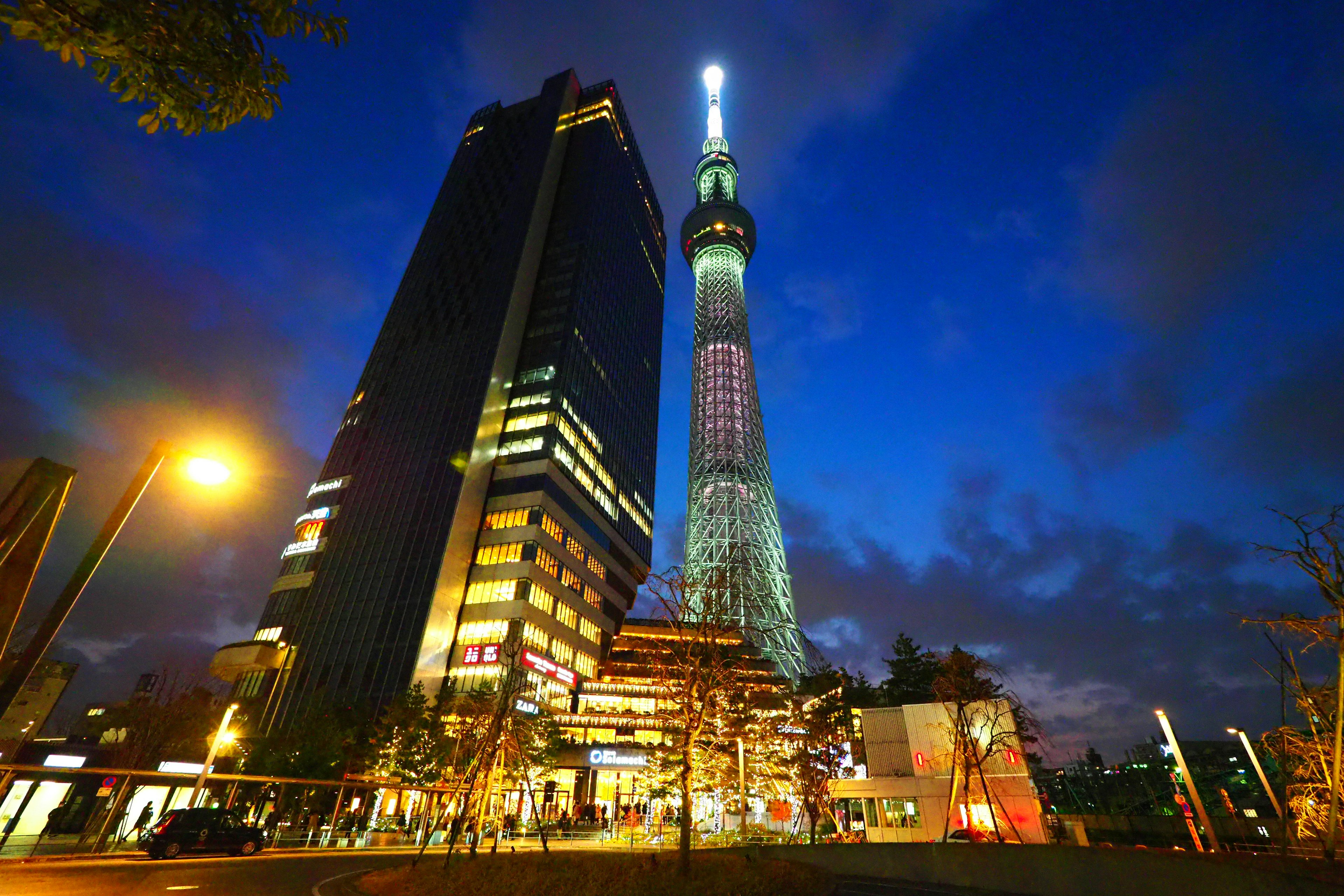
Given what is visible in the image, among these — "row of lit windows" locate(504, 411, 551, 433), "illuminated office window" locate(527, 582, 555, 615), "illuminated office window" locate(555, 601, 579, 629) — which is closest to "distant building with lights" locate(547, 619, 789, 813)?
"illuminated office window" locate(555, 601, 579, 629)

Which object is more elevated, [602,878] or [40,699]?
[40,699]

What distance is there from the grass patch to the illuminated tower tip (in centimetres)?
13940

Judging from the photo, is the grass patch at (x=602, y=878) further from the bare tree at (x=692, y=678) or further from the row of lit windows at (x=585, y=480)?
the row of lit windows at (x=585, y=480)

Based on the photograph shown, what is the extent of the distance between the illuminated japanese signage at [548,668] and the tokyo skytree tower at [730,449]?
17972 mm

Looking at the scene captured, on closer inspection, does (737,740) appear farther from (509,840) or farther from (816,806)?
(509,840)

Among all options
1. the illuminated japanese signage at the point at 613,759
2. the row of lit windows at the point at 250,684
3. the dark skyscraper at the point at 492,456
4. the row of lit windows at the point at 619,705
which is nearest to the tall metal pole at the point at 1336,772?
the illuminated japanese signage at the point at 613,759

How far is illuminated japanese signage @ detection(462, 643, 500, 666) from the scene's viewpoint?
6059 centimetres

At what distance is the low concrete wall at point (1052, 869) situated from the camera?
11062mm

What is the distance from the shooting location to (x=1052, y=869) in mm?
15102

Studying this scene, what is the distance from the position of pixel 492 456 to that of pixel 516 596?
21.2 meters

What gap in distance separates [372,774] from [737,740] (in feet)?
111

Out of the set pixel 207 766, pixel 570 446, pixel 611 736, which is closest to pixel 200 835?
pixel 207 766

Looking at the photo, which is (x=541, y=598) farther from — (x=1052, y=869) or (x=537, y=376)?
(x=1052, y=869)

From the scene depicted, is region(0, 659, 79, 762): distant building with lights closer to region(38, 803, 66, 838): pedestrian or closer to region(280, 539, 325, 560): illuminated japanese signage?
region(280, 539, 325, 560): illuminated japanese signage
